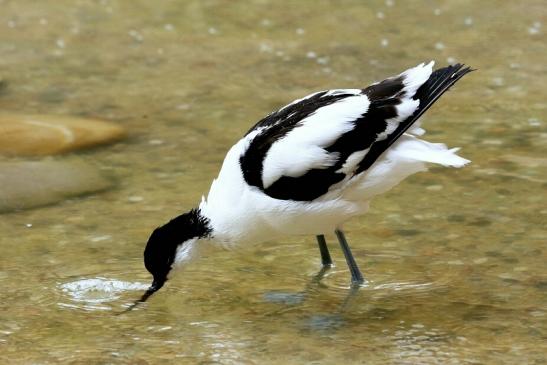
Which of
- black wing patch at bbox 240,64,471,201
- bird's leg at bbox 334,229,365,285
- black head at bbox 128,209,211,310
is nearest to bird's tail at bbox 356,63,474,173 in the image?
black wing patch at bbox 240,64,471,201

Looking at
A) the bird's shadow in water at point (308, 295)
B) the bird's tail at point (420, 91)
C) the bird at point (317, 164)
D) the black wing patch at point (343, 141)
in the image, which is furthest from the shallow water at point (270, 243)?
the bird's tail at point (420, 91)

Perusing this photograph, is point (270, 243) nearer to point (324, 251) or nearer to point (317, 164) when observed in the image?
point (324, 251)

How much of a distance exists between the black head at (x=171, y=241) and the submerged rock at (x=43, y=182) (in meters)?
1.58

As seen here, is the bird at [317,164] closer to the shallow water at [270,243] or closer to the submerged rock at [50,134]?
the shallow water at [270,243]

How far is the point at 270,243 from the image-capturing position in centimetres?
579

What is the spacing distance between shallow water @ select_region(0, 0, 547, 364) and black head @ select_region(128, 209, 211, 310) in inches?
7.6

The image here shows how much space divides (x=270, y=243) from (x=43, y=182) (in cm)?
157

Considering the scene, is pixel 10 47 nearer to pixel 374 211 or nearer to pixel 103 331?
pixel 374 211

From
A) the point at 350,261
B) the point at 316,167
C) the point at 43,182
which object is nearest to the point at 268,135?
the point at 316,167

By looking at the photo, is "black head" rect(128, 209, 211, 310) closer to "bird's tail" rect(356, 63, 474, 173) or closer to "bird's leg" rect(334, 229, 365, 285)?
"bird's leg" rect(334, 229, 365, 285)

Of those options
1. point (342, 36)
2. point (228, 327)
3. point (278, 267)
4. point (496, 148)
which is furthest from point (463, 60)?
point (228, 327)

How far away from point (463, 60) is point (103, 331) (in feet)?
15.7

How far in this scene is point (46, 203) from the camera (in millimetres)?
6320

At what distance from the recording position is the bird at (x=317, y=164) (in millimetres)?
4711
